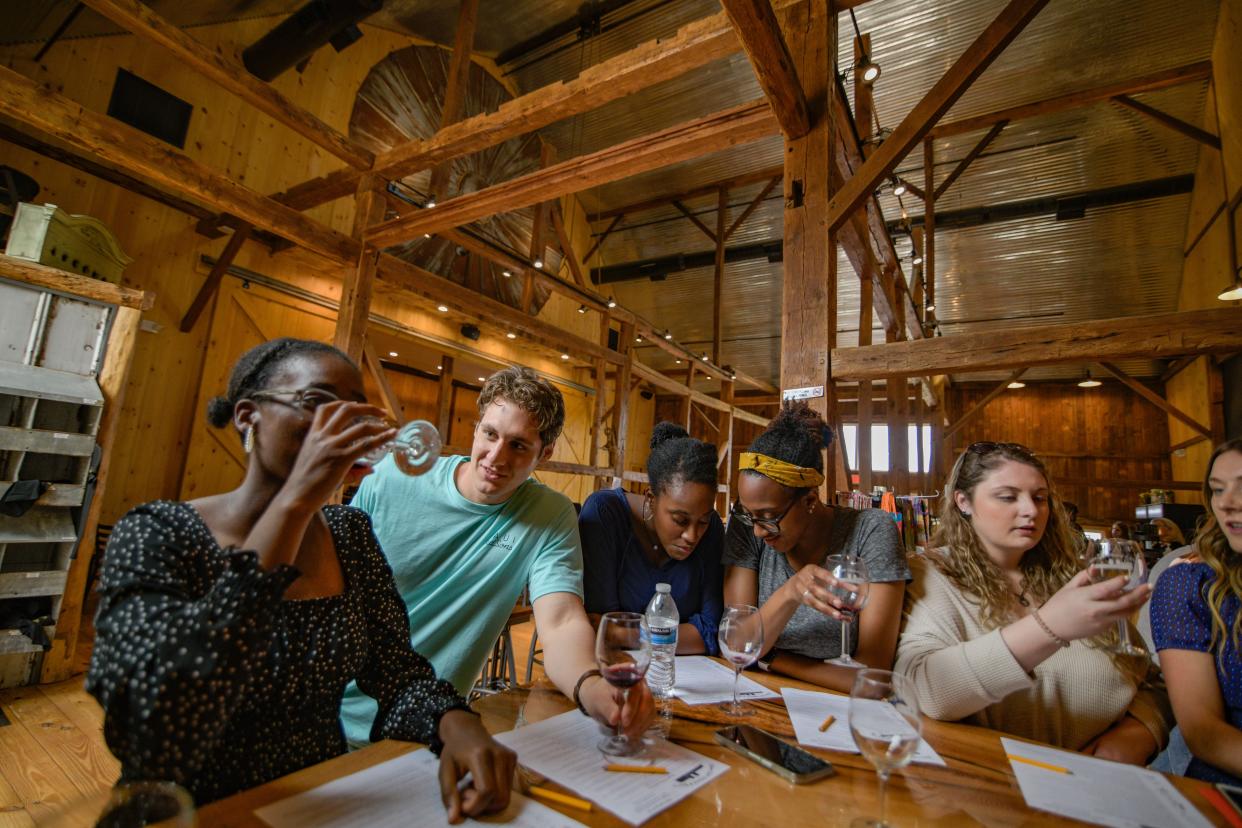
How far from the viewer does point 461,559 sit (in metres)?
1.88

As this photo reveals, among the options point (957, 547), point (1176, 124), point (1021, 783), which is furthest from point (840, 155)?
point (1176, 124)

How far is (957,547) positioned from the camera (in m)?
2.10

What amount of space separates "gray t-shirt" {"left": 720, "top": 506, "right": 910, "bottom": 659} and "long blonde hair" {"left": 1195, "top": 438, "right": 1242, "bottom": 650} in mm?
922

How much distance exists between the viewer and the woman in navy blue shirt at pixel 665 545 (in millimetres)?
2059

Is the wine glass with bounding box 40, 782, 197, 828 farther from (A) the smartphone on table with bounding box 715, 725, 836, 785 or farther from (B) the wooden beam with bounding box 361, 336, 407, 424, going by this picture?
(B) the wooden beam with bounding box 361, 336, 407, 424

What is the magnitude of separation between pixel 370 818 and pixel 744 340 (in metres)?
12.4

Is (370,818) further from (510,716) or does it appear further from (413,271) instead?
(413,271)

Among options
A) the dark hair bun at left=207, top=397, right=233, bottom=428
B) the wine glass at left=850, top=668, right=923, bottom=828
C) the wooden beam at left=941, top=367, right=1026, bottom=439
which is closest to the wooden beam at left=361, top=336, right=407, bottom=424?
the dark hair bun at left=207, top=397, right=233, bottom=428

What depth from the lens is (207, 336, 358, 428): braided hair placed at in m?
1.21

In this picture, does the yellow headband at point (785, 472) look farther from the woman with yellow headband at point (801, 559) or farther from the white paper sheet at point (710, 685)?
the white paper sheet at point (710, 685)

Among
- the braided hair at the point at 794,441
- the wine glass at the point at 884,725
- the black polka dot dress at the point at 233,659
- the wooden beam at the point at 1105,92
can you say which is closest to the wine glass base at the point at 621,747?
the black polka dot dress at the point at 233,659

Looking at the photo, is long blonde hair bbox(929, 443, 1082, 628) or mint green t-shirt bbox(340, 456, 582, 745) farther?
long blonde hair bbox(929, 443, 1082, 628)

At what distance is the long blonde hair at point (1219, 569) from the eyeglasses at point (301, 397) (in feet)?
8.90

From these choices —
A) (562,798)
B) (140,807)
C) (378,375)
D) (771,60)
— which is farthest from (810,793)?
(378,375)
